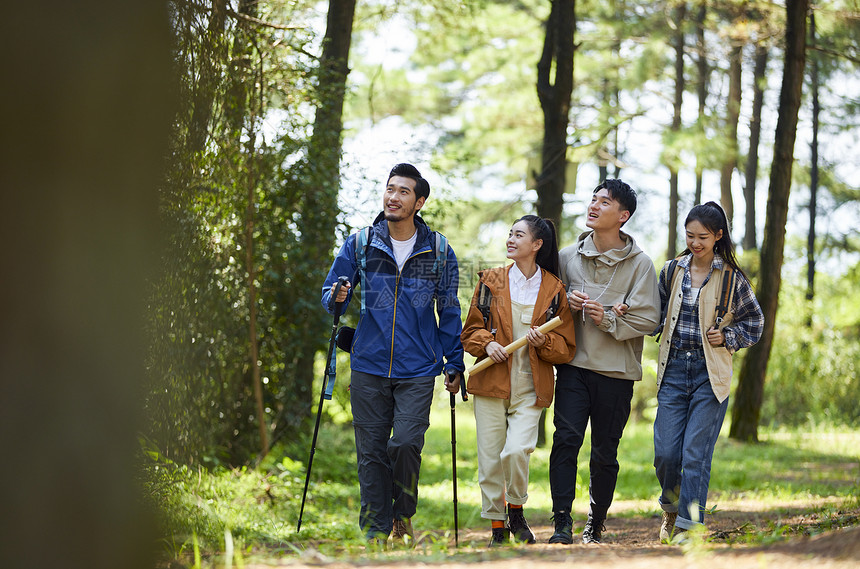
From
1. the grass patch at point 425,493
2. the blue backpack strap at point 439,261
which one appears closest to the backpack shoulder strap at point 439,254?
the blue backpack strap at point 439,261

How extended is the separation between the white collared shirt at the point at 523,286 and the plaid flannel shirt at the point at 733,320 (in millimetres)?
887

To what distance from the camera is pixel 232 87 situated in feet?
20.4

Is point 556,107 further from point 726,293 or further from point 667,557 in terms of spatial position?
point 667,557

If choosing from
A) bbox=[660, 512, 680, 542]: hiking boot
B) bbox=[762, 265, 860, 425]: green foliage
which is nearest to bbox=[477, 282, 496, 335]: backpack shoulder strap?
bbox=[660, 512, 680, 542]: hiking boot

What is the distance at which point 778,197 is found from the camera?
35.0 ft

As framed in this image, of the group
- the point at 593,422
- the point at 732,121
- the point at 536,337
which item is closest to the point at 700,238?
Result: the point at 536,337

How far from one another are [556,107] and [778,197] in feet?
10.8

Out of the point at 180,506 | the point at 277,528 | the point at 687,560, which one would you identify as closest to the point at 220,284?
the point at 277,528

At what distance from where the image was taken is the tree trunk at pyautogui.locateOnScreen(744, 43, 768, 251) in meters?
19.3

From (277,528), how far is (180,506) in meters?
1.22

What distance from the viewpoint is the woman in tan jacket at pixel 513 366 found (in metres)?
4.67

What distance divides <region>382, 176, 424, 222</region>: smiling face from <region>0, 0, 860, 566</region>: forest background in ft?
4.01

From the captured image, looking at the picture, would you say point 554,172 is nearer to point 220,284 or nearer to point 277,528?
point 220,284

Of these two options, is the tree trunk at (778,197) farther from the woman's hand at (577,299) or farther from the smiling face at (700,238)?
the woman's hand at (577,299)
